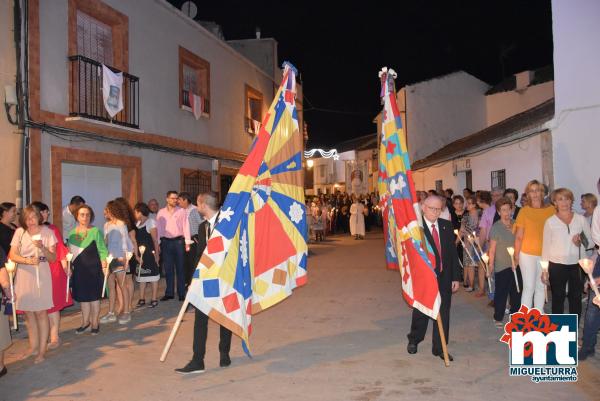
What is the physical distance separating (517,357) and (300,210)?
2.73 metres

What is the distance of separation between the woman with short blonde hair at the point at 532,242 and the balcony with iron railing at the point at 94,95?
8212 millimetres

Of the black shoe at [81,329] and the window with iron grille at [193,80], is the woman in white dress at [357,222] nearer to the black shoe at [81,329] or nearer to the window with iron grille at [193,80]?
the window with iron grille at [193,80]

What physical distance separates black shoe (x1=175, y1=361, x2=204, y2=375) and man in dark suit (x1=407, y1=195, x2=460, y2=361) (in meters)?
2.30

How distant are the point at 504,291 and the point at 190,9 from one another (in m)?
15.2

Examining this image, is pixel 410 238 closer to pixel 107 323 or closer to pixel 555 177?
pixel 107 323

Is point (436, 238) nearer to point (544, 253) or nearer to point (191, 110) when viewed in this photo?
point (544, 253)

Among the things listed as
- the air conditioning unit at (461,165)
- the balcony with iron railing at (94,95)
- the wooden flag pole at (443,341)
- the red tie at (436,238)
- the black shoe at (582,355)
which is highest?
the balcony with iron railing at (94,95)

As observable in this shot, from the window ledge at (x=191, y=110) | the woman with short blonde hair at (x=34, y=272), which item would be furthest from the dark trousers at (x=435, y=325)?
the window ledge at (x=191, y=110)

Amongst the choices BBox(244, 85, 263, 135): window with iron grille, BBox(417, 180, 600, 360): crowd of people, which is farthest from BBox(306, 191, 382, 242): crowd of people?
A: BBox(417, 180, 600, 360): crowd of people

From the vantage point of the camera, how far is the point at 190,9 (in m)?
18.3

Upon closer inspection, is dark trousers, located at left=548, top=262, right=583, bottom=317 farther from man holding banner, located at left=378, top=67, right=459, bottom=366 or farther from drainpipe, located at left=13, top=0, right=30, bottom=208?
drainpipe, located at left=13, top=0, right=30, bottom=208

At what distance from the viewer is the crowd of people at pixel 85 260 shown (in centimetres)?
590

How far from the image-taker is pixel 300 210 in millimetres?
6125

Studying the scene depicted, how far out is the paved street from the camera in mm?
4773
